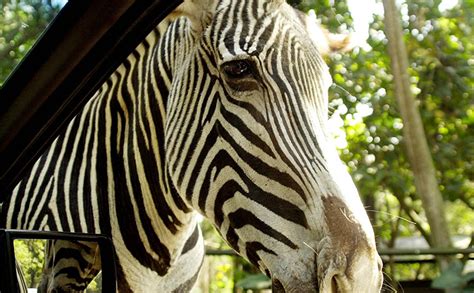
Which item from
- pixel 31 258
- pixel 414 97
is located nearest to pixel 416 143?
pixel 414 97

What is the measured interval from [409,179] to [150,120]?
17.2 ft

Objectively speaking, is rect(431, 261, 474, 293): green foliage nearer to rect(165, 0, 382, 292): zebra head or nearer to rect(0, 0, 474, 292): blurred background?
rect(0, 0, 474, 292): blurred background

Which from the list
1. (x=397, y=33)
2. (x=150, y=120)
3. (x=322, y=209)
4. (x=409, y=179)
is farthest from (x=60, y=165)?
(x=409, y=179)

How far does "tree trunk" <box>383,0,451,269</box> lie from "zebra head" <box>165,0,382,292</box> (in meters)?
3.72

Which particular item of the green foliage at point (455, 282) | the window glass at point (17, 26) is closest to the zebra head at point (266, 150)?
the window glass at point (17, 26)

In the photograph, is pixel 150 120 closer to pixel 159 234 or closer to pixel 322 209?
pixel 159 234

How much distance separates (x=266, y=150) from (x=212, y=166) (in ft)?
0.58

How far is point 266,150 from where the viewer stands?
147 cm

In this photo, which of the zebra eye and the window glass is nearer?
the window glass

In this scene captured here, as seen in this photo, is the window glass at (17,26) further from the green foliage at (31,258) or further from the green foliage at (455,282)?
the green foliage at (455,282)

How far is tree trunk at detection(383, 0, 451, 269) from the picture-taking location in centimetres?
516

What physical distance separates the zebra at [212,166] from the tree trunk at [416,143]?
11.6 ft

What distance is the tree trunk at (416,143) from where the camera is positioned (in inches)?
203

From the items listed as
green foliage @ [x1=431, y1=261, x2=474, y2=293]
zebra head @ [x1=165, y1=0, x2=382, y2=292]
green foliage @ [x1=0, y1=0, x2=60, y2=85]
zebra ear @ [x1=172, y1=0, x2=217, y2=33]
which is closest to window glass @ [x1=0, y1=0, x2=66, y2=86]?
green foliage @ [x1=0, y1=0, x2=60, y2=85]
